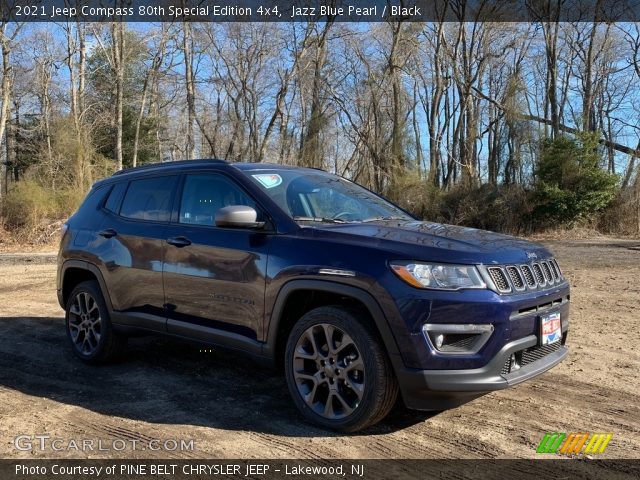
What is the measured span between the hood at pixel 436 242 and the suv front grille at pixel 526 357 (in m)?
0.59

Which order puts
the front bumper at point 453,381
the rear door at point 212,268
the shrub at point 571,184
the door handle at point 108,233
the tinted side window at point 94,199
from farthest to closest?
the shrub at point 571,184 → the tinted side window at point 94,199 → the door handle at point 108,233 → the rear door at point 212,268 → the front bumper at point 453,381

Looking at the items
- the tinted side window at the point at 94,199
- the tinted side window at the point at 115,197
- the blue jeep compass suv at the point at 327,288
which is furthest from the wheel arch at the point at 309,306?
the tinted side window at the point at 94,199

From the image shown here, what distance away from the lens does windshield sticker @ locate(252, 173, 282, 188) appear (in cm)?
450

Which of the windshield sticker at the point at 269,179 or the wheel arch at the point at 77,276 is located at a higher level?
the windshield sticker at the point at 269,179

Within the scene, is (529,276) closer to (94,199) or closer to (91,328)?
(91,328)

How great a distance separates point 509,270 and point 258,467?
1942mm

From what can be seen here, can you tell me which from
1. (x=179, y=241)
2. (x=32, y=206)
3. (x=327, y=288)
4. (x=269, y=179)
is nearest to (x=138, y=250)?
(x=179, y=241)

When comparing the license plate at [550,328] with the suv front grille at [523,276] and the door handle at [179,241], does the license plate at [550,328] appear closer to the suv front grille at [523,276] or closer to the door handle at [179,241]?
the suv front grille at [523,276]

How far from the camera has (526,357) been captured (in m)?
3.67

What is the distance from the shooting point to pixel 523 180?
2341cm

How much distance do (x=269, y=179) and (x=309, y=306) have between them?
1.15 meters

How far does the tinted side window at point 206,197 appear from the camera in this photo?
455cm

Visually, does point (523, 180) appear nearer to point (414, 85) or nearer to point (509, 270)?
point (414, 85)

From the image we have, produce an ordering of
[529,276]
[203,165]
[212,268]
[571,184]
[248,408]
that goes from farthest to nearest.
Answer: [571,184], [203,165], [212,268], [248,408], [529,276]
